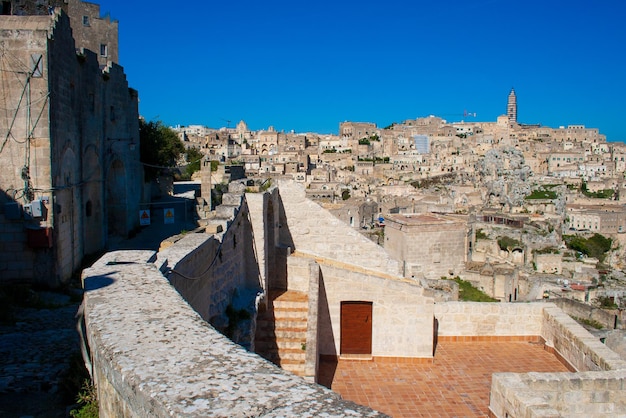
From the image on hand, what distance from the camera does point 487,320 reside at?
9.00m

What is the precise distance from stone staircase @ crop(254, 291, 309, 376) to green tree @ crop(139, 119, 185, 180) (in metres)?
9.35

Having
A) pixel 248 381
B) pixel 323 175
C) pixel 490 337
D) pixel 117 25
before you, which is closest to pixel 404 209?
pixel 323 175

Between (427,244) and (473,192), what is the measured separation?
51.5 metres

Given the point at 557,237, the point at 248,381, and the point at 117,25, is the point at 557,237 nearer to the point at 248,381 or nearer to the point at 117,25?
the point at 117,25

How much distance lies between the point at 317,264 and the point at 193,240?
124 inches

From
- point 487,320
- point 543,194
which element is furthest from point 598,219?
point 487,320

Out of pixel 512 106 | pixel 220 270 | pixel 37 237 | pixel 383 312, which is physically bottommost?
pixel 383 312

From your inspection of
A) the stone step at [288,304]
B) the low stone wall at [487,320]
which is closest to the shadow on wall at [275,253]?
the stone step at [288,304]

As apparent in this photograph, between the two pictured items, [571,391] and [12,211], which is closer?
[571,391]

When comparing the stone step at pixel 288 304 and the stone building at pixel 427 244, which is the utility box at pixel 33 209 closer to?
the stone step at pixel 288 304

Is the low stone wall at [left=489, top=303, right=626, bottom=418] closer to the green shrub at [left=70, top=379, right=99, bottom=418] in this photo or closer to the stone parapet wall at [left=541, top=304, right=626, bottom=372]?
the stone parapet wall at [left=541, top=304, right=626, bottom=372]

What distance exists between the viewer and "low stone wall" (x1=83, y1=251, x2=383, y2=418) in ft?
6.13

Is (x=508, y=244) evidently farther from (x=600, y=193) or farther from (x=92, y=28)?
(x=600, y=193)

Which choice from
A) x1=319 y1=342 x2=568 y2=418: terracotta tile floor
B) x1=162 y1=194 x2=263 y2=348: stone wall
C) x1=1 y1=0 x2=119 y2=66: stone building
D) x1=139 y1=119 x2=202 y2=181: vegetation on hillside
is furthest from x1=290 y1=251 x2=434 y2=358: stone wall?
x1=1 y1=0 x2=119 y2=66: stone building
